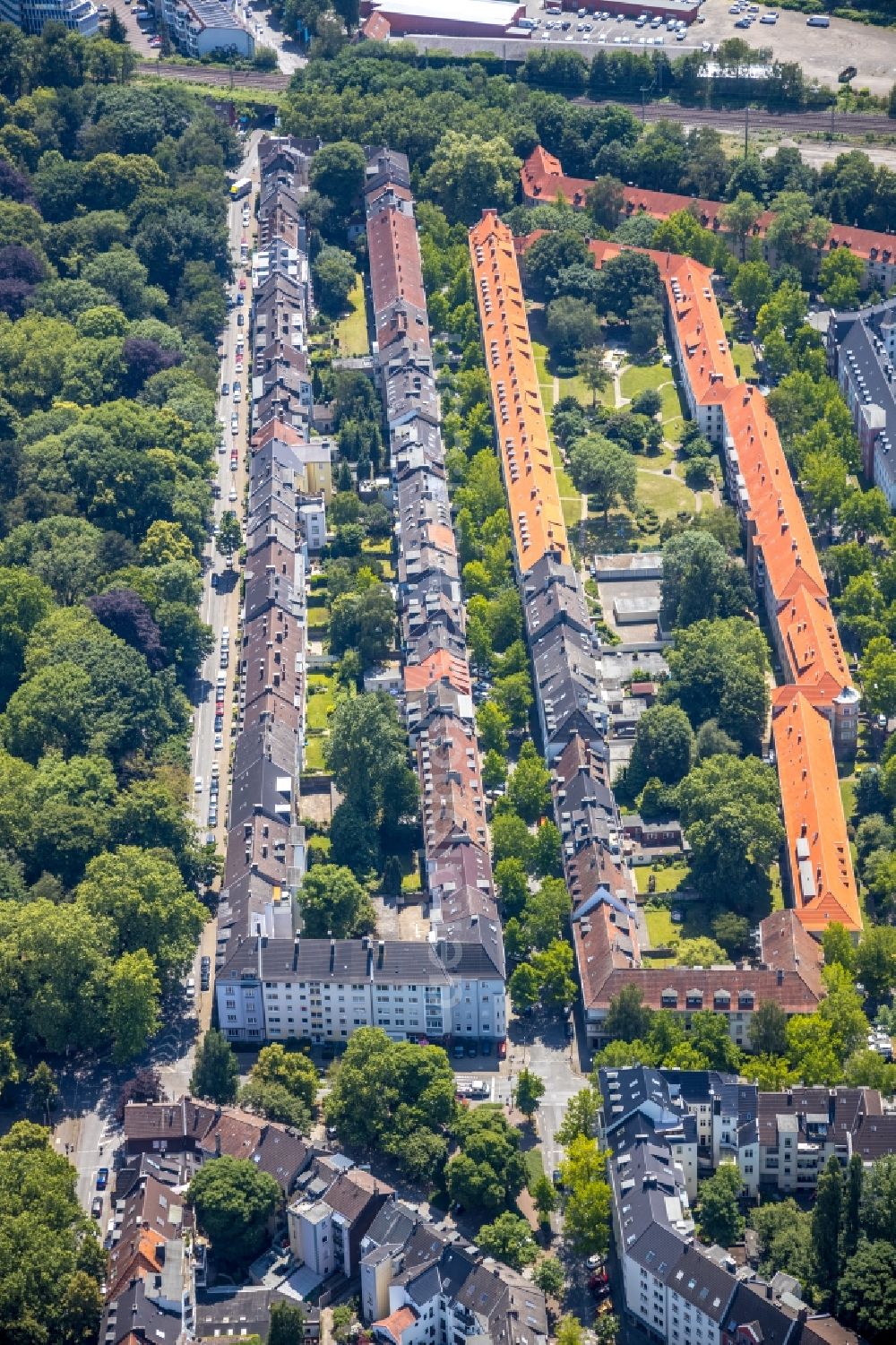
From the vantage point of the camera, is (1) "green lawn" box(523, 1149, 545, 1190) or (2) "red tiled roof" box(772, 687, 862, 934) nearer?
(1) "green lawn" box(523, 1149, 545, 1190)

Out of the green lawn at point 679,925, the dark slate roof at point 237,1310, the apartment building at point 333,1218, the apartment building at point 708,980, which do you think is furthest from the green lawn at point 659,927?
the dark slate roof at point 237,1310

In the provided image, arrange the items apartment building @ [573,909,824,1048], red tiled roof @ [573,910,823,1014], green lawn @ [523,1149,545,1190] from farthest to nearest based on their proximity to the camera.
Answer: red tiled roof @ [573,910,823,1014]
apartment building @ [573,909,824,1048]
green lawn @ [523,1149,545,1190]

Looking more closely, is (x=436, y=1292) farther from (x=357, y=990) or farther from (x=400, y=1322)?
(x=357, y=990)

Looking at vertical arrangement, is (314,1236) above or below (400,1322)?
above

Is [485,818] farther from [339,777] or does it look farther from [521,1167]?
[521,1167]

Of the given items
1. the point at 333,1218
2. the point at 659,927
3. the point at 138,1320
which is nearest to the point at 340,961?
the point at 333,1218

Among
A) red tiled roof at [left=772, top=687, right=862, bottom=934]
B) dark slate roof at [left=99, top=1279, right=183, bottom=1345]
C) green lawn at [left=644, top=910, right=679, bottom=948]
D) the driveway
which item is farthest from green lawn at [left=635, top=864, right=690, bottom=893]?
dark slate roof at [left=99, top=1279, right=183, bottom=1345]

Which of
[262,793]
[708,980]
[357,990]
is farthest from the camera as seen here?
[262,793]

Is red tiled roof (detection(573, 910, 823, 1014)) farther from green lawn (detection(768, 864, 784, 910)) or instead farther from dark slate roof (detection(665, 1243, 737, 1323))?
dark slate roof (detection(665, 1243, 737, 1323))

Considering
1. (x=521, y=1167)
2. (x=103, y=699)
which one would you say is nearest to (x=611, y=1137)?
(x=521, y=1167)
